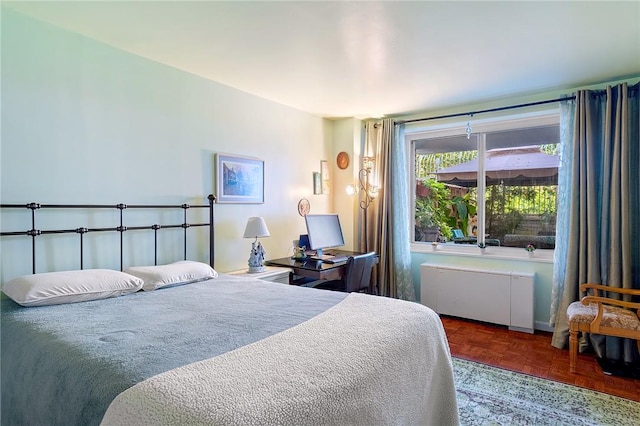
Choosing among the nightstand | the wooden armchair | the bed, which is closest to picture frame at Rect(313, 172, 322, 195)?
the nightstand

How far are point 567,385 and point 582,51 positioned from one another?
2384mm

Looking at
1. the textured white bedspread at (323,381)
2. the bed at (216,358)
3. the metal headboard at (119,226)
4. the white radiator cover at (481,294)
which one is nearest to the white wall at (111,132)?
the metal headboard at (119,226)

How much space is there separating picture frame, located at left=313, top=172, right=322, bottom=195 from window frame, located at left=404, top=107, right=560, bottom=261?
112 cm

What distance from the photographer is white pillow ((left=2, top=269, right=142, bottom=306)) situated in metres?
1.77

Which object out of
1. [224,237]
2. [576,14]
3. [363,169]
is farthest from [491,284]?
[224,237]

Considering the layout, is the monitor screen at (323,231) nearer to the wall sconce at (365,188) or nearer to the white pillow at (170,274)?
the wall sconce at (365,188)

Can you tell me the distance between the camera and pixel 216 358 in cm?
117

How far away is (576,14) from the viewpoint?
6.56 ft

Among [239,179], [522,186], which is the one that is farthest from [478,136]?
[239,179]

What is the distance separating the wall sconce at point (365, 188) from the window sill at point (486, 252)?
2.43 feet

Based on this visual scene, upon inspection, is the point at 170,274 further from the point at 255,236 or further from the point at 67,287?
the point at 255,236

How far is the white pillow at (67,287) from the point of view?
1.77 m

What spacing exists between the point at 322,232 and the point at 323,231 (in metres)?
0.03

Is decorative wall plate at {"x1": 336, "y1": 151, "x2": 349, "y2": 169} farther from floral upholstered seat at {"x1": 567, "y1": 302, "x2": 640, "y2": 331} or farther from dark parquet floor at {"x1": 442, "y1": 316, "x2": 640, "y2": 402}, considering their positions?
floral upholstered seat at {"x1": 567, "y1": 302, "x2": 640, "y2": 331}
